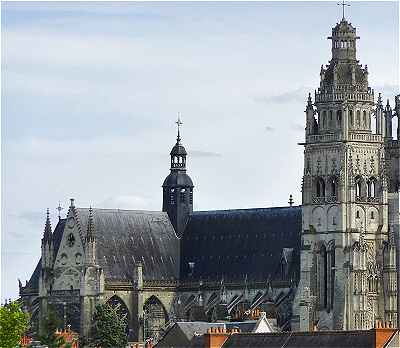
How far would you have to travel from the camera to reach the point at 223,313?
179m

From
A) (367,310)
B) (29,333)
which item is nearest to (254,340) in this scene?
(367,310)

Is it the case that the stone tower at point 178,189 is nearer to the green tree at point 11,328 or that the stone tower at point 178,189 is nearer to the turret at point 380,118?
the turret at point 380,118

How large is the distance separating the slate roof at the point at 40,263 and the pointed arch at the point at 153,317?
24.7ft

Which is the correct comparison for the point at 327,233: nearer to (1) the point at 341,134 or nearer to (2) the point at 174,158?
(1) the point at 341,134

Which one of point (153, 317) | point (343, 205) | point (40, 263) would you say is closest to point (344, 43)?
point (343, 205)

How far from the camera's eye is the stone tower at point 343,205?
17062 centimetres

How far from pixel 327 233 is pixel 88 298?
19.6m

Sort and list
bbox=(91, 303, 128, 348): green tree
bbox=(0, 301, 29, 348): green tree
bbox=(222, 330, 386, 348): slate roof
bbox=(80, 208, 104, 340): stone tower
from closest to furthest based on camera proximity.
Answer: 1. bbox=(222, 330, 386, 348): slate roof
2. bbox=(0, 301, 29, 348): green tree
3. bbox=(91, 303, 128, 348): green tree
4. bbox=(80, 208, 104, 340): stone tower

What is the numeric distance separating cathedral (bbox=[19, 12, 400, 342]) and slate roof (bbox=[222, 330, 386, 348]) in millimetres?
35089

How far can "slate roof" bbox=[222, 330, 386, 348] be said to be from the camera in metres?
123

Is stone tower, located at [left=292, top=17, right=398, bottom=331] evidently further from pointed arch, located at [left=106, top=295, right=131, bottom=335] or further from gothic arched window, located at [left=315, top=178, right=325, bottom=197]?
pointed arch, located at [left=106, top=295, right=131, bottom=335]

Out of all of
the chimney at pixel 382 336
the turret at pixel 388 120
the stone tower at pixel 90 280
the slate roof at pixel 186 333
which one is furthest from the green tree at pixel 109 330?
the chimney at pixel 382 336

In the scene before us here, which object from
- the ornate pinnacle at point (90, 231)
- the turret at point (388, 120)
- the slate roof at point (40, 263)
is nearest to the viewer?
the turret at point (388, 120)

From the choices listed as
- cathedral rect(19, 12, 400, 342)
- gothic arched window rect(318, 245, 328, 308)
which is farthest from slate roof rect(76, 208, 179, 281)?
gothic arched window rect(318, 245, 328, 308)
